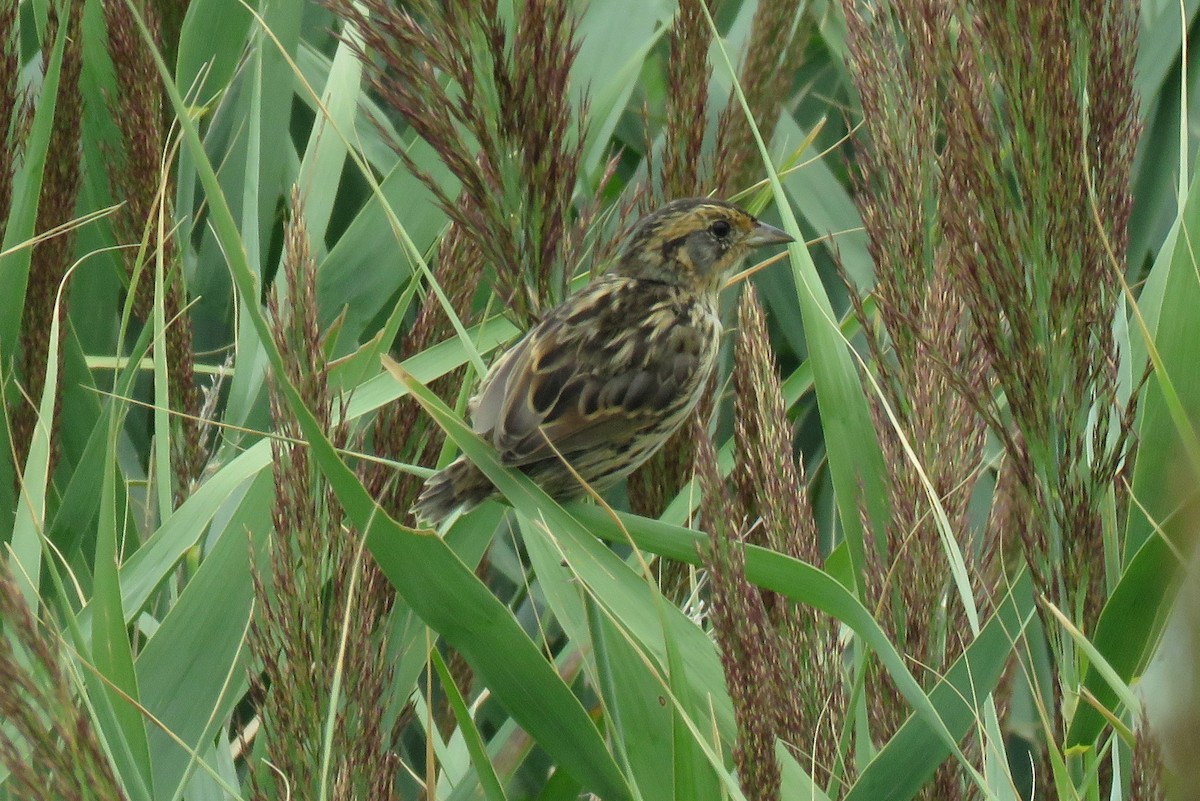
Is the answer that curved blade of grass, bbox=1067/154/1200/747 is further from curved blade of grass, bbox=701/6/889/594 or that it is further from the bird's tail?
the bird's tail

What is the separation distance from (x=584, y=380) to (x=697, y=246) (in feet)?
1.47

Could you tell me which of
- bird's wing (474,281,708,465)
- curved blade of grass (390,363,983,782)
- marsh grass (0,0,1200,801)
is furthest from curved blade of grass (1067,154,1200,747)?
bird's wing (474,281,708,465)

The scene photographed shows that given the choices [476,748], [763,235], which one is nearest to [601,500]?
[476,748]

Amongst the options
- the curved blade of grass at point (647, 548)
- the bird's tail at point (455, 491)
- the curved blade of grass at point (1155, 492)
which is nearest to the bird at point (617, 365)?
the bird's tail at point (455, 491)

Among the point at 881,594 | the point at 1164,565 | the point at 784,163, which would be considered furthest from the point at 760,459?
the point at 784,163

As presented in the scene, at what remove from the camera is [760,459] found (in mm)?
1400

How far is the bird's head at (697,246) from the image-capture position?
2.49m

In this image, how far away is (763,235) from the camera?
Result: 2.52 metres

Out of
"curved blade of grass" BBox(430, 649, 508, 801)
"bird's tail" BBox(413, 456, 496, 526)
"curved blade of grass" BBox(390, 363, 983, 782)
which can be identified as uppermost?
"curved blade of grass" BBox(390, 363, 983, 782)

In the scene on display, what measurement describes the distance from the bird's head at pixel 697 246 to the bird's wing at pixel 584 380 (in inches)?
5.7

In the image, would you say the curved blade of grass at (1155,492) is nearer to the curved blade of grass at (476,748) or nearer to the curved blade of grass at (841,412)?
the curved blade of grass at (841,412)

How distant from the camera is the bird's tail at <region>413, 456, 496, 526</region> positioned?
6.20ft

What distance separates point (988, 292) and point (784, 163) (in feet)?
3.88

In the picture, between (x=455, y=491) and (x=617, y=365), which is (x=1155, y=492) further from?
(x=617, y=365)
